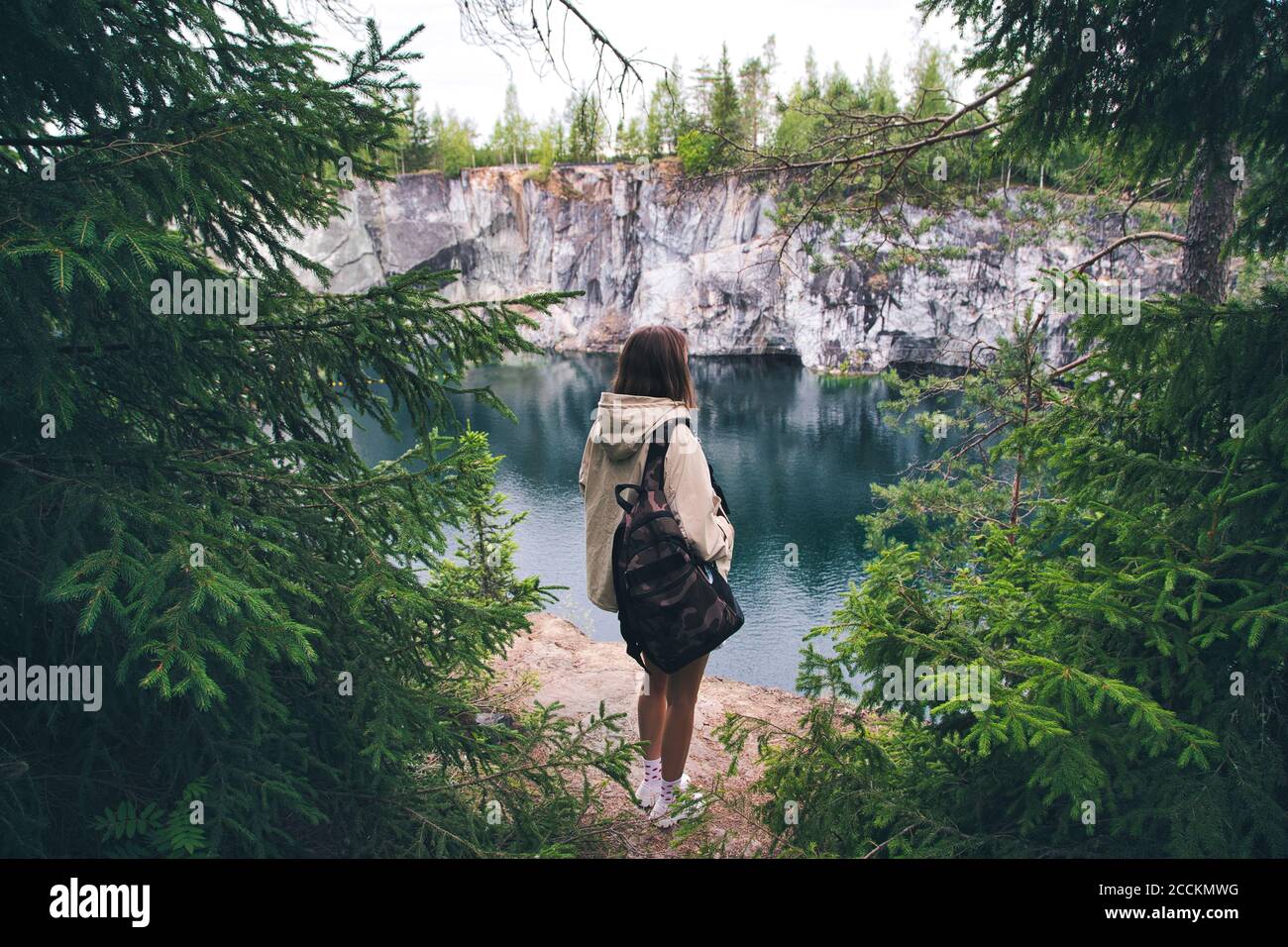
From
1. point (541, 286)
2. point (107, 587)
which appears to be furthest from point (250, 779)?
point (541, 286)

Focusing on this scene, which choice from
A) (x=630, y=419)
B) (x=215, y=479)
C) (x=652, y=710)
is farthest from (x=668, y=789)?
(x=215, y=479)

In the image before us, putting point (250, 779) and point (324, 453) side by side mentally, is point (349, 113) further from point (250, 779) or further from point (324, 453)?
point (250, 779)

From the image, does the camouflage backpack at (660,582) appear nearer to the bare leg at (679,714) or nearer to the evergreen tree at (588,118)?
the bare leg at (679,714)

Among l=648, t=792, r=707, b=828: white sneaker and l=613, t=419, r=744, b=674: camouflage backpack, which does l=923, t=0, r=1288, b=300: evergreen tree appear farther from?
l=648, t=792, r=707, b=828: white sneaker

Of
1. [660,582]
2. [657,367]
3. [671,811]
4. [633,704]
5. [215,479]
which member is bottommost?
[633,704]

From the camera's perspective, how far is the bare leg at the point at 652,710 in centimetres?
286

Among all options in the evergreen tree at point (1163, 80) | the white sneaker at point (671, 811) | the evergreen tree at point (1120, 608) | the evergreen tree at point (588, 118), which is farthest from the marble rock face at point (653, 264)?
the white sneaker at point (671, 811)

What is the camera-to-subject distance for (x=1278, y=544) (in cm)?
198

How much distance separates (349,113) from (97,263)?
1248 mm

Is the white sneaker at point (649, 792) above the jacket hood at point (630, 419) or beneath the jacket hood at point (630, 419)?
beneath

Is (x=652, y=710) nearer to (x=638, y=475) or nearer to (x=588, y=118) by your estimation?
(x=638, y=475)

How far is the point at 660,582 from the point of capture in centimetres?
240

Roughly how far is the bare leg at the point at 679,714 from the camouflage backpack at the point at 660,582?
187 mm

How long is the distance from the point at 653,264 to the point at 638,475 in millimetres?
45371
